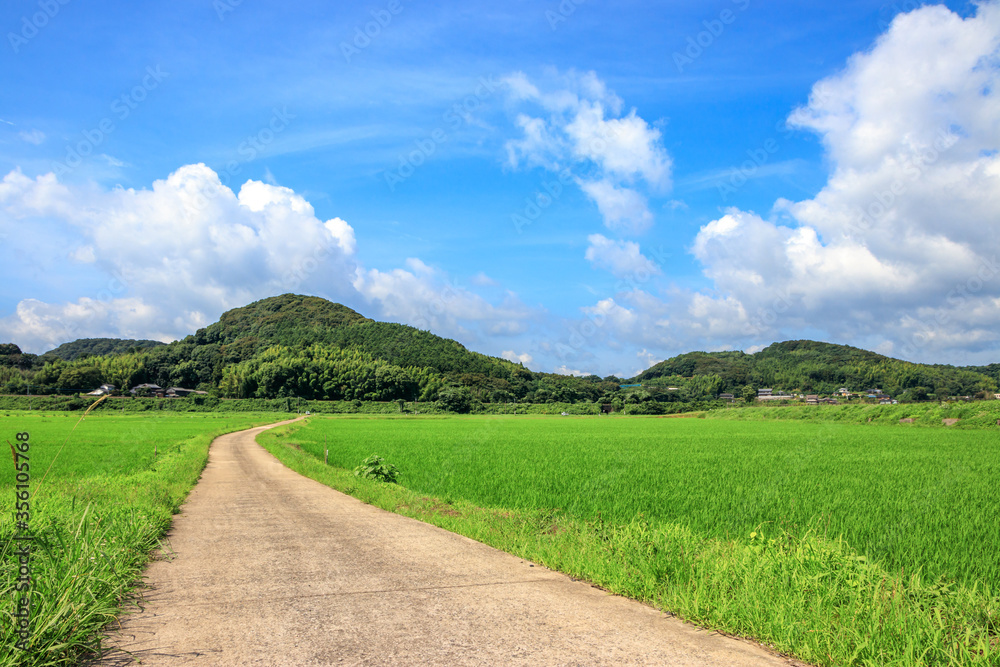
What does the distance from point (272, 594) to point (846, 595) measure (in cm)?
546

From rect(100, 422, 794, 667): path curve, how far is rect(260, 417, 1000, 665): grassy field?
446mm

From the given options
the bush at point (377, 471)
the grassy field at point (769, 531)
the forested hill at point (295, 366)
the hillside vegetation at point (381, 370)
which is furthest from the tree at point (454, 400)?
the bush at point (377, 471)

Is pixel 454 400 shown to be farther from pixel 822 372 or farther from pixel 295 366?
pixel 822 372

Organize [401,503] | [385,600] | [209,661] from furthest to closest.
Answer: [401,503] → [385,600] → [209,661]

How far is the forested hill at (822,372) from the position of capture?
326 ft

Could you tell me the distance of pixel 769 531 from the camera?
9.09 metres

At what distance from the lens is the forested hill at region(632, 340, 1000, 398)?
99.3 meters

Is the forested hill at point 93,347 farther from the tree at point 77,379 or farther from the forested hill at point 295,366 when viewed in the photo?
the tree at point 77,379

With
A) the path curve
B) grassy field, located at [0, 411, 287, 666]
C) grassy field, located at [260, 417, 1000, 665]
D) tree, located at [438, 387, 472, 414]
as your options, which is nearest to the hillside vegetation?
tree, located at [438, 387, 472, 414]

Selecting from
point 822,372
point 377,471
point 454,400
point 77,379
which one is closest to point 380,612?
point 377,471

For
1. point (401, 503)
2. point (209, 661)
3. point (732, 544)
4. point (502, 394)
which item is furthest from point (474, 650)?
point (502, 394)

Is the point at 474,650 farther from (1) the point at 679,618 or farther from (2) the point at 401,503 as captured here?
(2) the point at 401,503

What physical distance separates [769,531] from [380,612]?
22.3 feet

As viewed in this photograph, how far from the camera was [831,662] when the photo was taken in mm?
4168
